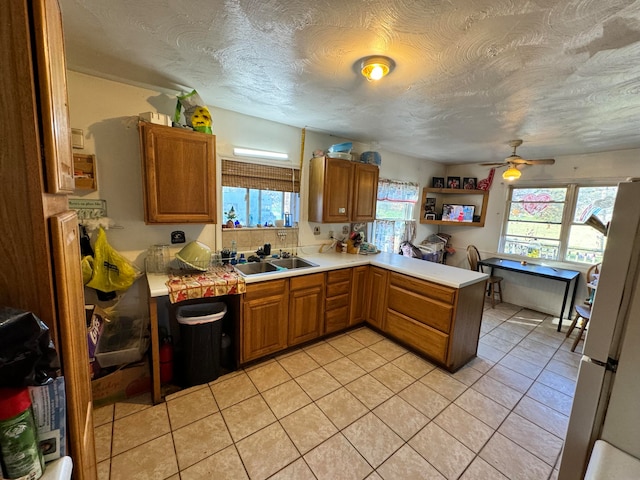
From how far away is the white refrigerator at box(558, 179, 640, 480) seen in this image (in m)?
1.00

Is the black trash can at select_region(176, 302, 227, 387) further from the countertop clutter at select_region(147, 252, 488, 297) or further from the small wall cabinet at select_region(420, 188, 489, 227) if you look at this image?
the small wall cabinet at select_region(420, 188, 489, 227)

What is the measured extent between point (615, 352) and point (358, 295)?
2201 mm

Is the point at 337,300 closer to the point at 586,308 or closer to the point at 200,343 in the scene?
the point at 200,343

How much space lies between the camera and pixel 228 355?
7.88ft

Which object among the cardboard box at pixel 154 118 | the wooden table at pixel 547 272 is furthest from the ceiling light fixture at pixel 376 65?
the wooden table at pixel 547 272

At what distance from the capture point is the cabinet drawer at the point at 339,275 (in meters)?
2.80

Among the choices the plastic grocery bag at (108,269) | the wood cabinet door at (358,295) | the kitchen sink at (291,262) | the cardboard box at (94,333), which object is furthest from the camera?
the wood cabinet door at (358,295)

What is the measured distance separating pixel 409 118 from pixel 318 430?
284 centimetres

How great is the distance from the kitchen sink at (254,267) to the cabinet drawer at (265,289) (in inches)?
10.1

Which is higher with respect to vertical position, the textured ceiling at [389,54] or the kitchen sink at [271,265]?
the textured ceiling at [389,54]

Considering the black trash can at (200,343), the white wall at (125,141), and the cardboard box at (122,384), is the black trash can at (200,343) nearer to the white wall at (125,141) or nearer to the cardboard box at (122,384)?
the cardboard box at (122,384)

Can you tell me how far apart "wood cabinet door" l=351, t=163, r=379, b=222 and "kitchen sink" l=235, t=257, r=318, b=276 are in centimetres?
97

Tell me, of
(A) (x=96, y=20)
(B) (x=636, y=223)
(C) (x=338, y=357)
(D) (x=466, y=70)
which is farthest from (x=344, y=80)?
(C) (x=338, y=357)

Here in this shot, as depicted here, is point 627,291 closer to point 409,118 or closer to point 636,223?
point 636,223
